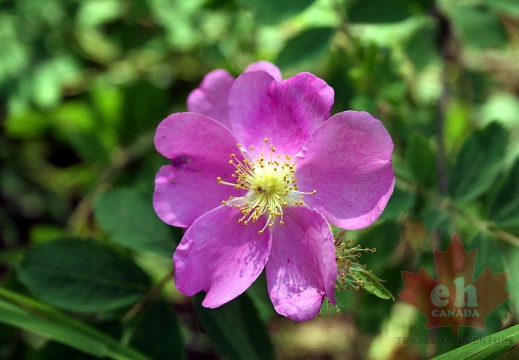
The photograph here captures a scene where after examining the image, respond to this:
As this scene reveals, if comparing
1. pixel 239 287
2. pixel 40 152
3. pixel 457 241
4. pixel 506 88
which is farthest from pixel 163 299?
pixel 506 88

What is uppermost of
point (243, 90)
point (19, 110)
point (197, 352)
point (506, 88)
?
point (243, 90)

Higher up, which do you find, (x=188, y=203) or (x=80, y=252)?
(x=188, y=203)

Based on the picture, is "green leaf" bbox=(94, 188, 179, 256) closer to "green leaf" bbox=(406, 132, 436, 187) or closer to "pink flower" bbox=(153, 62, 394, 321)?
"pink flower" bbox=(153, 62, 394, 321)

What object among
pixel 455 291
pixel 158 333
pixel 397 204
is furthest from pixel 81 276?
pixel 455 291

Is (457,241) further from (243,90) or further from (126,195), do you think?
(126,195)

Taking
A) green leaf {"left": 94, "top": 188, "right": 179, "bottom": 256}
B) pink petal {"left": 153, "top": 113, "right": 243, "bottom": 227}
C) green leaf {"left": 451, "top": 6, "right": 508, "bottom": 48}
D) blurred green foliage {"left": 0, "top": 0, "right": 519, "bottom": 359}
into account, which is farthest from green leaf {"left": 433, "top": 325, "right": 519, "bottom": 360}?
green leaf {"left": 451, "top": 6, "right": 508, "bottom": 48}

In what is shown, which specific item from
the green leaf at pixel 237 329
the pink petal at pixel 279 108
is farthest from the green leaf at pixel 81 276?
the pink petal at pixel 279 108

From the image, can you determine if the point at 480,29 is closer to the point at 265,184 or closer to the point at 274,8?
the point at 274,8
